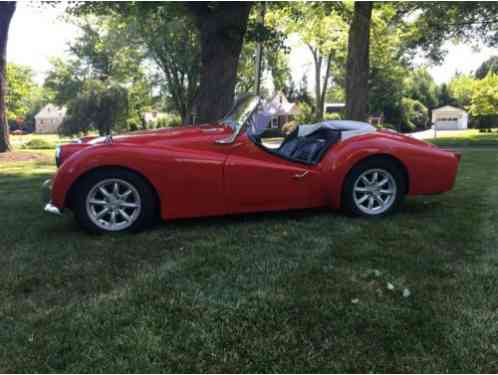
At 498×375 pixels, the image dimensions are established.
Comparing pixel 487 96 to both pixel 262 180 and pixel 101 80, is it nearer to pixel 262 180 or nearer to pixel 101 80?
pixel 101 80

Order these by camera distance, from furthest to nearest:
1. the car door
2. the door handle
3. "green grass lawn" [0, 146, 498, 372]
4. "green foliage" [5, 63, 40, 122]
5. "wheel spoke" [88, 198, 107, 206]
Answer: "green foliage" [5, 63, 40, 122], the door handle, the car door, "wheel spoke" [88, 198, 107, 206], "green grass lawn" [0, 146, 498, 372]

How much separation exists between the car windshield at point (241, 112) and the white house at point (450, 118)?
245ft

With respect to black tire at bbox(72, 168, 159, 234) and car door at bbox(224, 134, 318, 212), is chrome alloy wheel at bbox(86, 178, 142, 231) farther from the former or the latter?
car door at bbox(224, 134, 318, 212)

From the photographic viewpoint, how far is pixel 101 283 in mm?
2928

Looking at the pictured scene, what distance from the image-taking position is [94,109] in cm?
3581

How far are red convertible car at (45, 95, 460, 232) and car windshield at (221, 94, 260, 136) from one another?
16 mm

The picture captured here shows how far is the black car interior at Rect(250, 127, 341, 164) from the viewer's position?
4438mm

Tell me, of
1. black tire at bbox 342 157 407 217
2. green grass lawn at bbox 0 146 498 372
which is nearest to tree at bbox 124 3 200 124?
black tire at bbox 342 157 407 217

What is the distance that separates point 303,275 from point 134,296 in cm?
113

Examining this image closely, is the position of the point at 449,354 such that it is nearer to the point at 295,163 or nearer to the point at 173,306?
the point at 173,306

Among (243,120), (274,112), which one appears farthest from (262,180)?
(274,112)

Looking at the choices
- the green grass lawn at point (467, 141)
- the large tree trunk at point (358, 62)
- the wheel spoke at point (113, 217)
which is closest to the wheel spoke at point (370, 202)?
the wheel spoke at point (113, 217)

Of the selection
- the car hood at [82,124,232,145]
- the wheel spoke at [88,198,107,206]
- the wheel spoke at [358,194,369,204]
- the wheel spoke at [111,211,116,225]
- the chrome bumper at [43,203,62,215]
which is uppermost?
the car hood at [82,124,232,145]

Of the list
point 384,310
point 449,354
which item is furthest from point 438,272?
point 449,354
